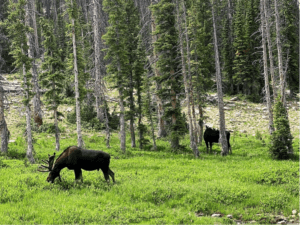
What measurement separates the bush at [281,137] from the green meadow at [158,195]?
1.98 meters

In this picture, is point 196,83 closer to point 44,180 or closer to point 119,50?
point 119,50

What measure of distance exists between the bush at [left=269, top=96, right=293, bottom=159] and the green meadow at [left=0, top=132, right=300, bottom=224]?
1975 millimetres

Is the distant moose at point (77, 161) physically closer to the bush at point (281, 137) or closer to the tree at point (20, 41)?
the tree at point (20, 41)

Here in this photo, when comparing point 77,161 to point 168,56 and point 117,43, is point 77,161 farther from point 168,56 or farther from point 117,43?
point 168,56

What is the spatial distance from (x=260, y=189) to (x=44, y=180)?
384 inches

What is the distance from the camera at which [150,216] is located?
29.3 ft

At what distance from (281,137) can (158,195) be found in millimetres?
11303

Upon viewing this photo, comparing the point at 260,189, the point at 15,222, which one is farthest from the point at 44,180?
the point at 260,189

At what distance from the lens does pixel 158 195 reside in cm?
1086

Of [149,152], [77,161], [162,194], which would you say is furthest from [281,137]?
[77,161]

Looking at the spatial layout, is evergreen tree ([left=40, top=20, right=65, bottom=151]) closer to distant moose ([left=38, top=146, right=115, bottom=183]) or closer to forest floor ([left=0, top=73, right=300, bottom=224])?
forest floor ([left=0, top=73, right=300, bottom=224])

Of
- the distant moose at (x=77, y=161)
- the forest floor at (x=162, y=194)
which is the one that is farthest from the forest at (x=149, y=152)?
the distant moose at (x=77, y=161)

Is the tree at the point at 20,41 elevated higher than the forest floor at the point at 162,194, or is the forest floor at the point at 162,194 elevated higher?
the tree at the point at 20,41

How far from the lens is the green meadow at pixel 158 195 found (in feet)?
28.0
